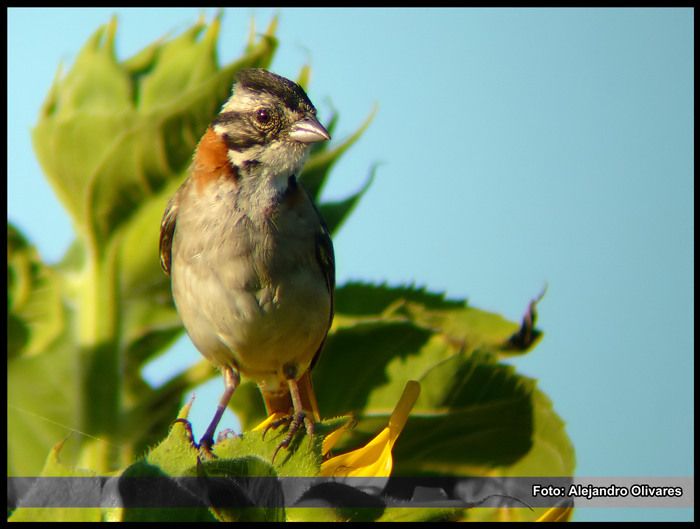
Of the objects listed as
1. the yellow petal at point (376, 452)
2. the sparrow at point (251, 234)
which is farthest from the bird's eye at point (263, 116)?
the yellow petal at point (376, 452)

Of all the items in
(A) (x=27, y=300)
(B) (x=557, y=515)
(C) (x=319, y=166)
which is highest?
(C) (x=319, y=166)

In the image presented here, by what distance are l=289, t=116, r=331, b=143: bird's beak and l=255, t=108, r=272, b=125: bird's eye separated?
0.11 m

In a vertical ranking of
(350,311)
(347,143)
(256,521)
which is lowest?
(350,311)

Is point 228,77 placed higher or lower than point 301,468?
higher

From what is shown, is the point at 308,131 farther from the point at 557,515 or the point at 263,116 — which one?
the point at 557,515

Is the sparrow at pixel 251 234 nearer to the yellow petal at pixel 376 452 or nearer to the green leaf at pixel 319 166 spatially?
the green leaf at pixel 319 166

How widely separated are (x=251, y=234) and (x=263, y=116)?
1.27ft

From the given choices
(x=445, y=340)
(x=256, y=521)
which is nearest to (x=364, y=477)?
(x=256, y=521)

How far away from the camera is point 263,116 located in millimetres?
3463

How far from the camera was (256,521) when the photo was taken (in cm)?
147

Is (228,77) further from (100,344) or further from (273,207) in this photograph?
(100,344)


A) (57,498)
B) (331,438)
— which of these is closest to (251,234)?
(331,438)

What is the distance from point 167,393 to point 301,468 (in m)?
2.02
